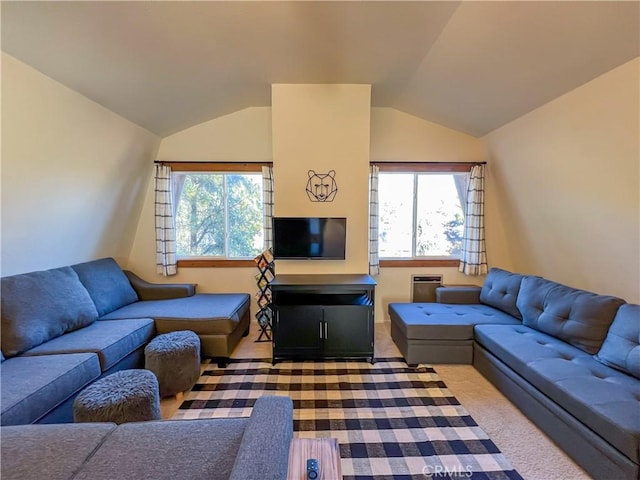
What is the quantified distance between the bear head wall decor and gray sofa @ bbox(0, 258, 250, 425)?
5.03 feet

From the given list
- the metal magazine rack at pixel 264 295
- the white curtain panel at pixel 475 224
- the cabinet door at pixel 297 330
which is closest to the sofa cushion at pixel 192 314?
the metal magazine rack at pixel 264 295

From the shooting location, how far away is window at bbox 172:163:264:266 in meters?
4.13

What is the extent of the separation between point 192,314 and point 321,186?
196 cm

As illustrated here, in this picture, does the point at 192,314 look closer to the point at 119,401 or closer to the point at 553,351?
the point at 119,401

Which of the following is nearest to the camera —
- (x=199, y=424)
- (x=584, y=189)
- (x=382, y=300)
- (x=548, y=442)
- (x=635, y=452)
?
(x=199, y=424)

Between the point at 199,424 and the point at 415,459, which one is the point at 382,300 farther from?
the point at 199,424

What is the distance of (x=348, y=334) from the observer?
303 centimetres

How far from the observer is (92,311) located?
2.85 m

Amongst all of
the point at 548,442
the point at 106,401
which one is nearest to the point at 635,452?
the point at 548,442

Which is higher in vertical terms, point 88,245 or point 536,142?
point 536,142

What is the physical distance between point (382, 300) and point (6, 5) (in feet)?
14.0

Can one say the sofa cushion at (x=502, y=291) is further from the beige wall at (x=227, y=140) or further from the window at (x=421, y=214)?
the beige wall at (x=227, y=140)

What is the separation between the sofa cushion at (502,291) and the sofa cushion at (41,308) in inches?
165

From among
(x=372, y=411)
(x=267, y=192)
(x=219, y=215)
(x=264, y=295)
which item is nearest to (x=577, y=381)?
(x=372, y=411)
